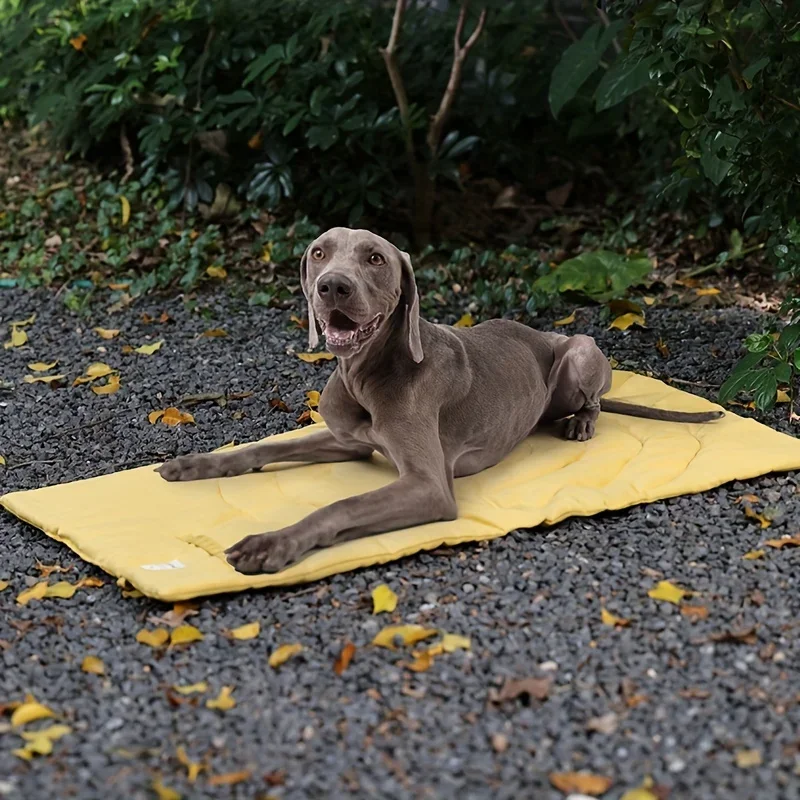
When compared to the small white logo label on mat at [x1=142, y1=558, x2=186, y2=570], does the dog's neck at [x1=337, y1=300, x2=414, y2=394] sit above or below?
above

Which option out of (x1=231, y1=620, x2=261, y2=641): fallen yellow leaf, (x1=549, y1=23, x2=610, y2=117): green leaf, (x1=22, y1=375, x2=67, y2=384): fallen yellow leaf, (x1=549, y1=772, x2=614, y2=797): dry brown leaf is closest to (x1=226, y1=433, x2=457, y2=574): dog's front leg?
(x1=231, y1=620, x2=261, y2=641): fallen yellow leaf

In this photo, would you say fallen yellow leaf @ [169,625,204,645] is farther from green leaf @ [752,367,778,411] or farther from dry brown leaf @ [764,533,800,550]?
green leaf @ [752,367,778,411]

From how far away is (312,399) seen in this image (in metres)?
5.32

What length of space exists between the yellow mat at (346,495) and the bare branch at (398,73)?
305 centimetres

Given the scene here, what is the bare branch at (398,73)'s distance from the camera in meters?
6.98

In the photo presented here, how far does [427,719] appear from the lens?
292 centimetres

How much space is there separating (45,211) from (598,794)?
20.5ft

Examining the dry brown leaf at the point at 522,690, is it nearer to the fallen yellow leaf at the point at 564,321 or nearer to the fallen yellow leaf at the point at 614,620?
the fallen yellow leaf at the point at 614,620

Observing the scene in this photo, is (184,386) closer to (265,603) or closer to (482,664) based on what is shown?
(265,603)

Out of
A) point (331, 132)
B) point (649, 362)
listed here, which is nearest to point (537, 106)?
point (331, 132)

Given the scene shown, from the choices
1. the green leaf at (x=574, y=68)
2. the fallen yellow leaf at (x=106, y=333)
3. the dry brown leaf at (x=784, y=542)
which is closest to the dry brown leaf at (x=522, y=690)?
the dry brown leaf at (x=784, y=542)

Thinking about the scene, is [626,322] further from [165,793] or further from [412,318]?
[165,793]

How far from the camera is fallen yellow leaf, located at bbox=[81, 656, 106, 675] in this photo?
3.17 m

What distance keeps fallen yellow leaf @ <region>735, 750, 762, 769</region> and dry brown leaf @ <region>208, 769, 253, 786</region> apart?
1098mm
